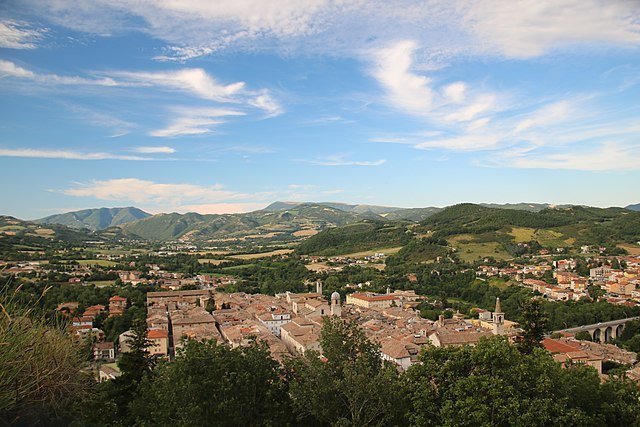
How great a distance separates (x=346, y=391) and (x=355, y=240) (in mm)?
106371

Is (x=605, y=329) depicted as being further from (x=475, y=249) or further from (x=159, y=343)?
(x=475, y=249)

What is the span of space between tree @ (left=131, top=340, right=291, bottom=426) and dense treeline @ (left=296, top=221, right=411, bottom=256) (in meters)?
91.7

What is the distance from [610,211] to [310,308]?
113 metres

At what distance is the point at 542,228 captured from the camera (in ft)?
324

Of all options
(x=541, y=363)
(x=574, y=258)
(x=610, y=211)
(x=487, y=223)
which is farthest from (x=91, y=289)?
(x=610, y=211)

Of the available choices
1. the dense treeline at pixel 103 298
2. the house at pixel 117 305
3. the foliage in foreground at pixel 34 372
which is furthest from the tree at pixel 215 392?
the house at pixel 117 305

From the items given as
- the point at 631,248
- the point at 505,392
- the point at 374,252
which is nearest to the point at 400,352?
the point at 505,392

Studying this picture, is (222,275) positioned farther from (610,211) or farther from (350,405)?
(610,211)

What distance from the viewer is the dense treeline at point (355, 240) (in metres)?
107

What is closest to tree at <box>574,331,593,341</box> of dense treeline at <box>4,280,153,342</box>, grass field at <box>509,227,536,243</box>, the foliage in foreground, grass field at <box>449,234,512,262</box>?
dense treeline at <box>4,280,153,342</box>

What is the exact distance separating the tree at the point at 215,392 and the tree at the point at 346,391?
2.34 feet

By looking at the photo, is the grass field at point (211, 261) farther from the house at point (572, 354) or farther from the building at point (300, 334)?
the house at point (572, 354)

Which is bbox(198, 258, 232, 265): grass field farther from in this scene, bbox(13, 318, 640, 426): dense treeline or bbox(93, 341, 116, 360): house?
bbox(13, 318, 640, 426): dense treeline

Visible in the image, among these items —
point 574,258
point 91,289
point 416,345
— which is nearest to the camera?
point 416,345
